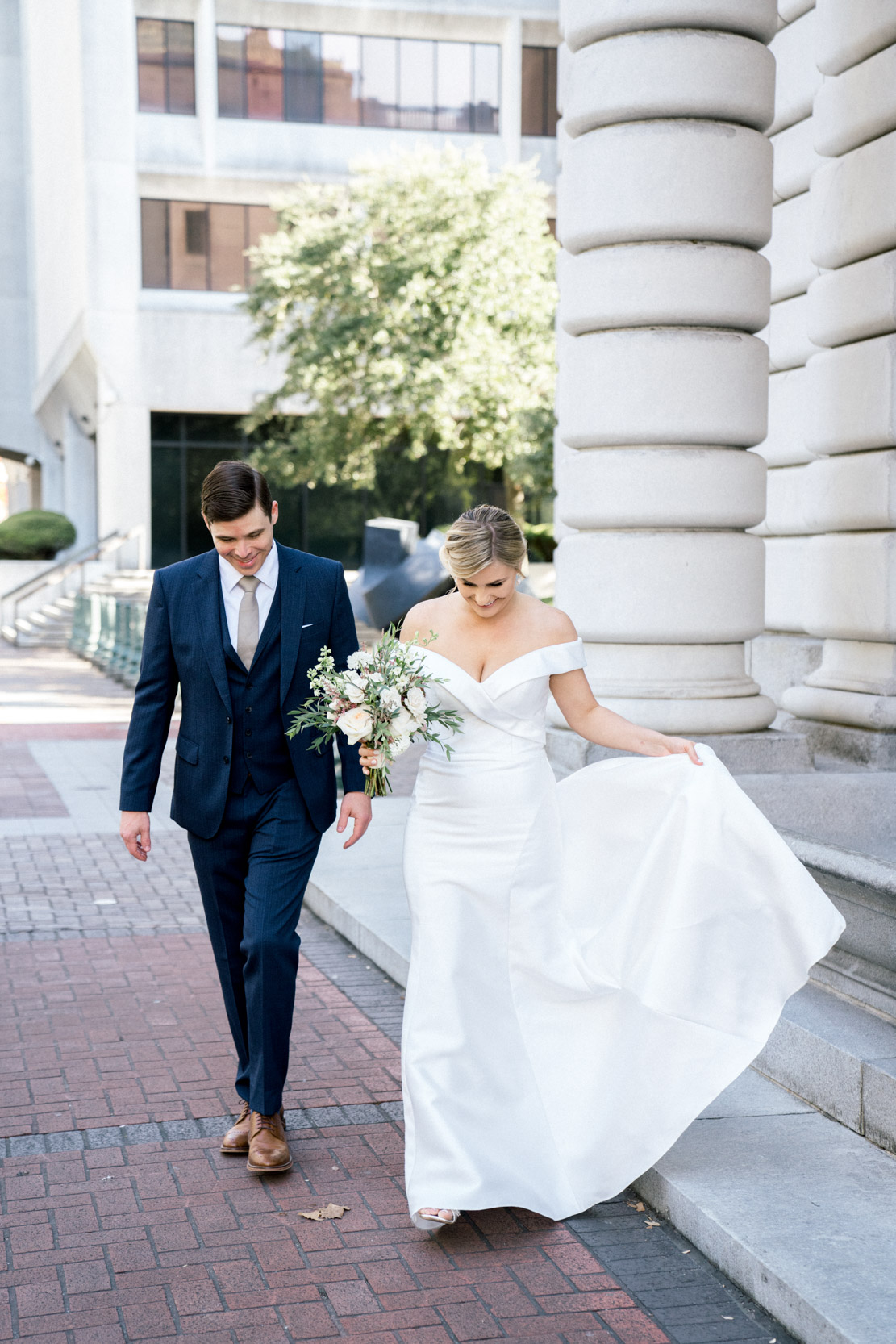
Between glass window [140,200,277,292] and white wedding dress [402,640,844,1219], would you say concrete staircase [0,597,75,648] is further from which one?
white wedding dress [402,640,844,1219]

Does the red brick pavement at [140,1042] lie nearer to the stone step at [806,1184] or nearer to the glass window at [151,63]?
the stone step at [806,1184]

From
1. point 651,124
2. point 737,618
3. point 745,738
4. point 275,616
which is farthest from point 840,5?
point 275,616

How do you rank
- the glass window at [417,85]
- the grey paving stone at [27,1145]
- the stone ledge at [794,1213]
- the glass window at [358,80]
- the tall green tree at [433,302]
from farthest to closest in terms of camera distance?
the glass window at [417,85], the glass window at [358,80], the tall green tree at [433,302], the grey paving stone at [27,1145], the stone ledge at [794,1213]

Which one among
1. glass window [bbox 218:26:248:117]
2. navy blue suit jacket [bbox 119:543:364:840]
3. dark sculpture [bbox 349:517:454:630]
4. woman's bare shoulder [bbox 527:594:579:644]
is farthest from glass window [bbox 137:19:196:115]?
woman's bare shoulder [bbox 527:594:579:644]

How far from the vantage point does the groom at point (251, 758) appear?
4.48m

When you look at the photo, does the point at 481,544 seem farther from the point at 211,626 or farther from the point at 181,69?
the point at 181,69

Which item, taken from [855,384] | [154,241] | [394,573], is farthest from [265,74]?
[855,384]

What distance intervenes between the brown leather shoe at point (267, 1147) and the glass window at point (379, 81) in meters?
36.2

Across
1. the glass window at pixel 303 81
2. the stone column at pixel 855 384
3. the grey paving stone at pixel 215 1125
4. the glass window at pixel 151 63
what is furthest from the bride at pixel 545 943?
the glass window at pixel 151 63

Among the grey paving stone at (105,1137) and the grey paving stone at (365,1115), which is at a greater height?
the grey paving stone at (105,1137)

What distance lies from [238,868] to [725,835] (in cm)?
154

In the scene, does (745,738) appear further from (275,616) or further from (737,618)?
(275,616)

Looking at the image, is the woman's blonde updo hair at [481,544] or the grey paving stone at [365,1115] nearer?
the woman's blonde updo hair at [481,544]

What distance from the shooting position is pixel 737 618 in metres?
7.51
